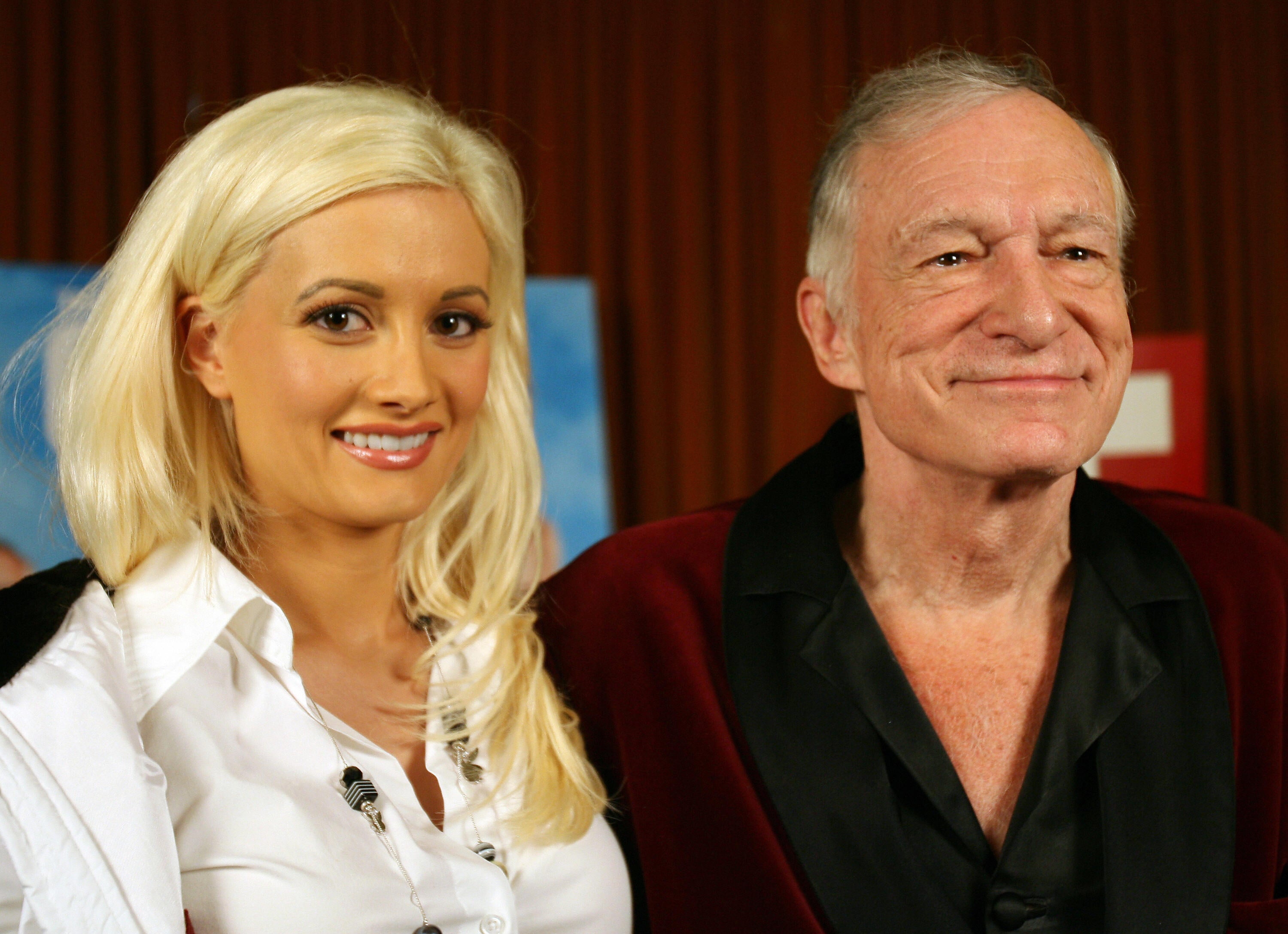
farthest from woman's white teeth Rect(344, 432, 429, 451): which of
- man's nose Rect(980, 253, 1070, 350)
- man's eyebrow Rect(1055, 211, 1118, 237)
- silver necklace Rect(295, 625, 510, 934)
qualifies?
man's eyebrow Rect(1055, 211, 1118, 237)

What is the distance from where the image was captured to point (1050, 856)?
4.90 ft

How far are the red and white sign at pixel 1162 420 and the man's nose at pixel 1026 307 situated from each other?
185 centimetres

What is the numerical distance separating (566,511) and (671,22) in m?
1.49

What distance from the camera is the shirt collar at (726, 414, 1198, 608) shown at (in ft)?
5.43

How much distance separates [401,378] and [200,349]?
0.27 metres

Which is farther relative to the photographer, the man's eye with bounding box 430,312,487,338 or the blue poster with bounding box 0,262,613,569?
the blue poster with bounding box 0,262,613,569

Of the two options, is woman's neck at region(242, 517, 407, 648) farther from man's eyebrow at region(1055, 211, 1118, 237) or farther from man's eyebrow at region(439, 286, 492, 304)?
man's eyebrow at region(1055, 211, 1118, 237)

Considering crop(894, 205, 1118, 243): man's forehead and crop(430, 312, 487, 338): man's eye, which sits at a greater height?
crop(894, 205, 1118, 243): man's forehead

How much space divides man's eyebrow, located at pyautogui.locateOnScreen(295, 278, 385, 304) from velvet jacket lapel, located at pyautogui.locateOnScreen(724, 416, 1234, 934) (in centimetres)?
64

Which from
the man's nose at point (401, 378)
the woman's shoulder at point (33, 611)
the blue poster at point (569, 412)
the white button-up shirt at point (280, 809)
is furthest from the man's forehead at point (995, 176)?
the blue poster at point (569, 412)

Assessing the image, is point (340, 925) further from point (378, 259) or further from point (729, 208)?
point (729, 208)

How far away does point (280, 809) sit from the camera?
128 centimetres

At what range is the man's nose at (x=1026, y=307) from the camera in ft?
4.92

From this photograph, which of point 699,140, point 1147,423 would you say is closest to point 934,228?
point 1147,423
